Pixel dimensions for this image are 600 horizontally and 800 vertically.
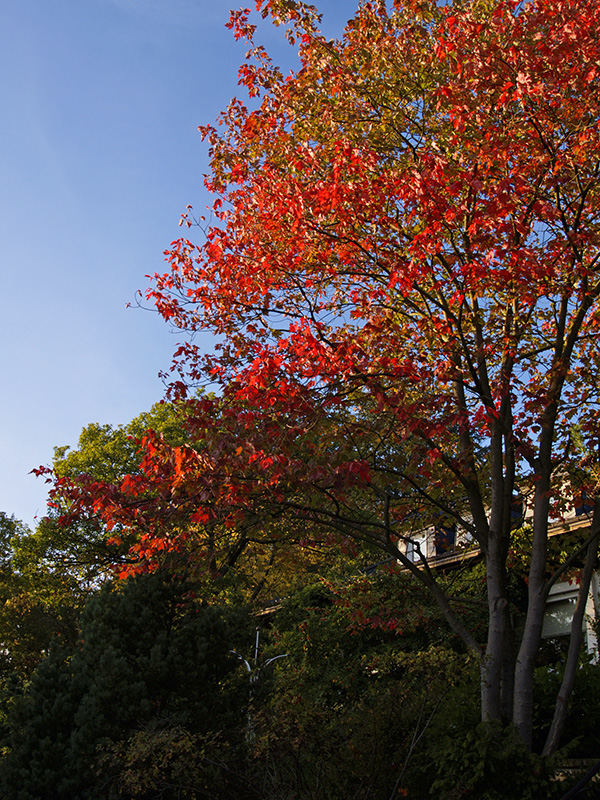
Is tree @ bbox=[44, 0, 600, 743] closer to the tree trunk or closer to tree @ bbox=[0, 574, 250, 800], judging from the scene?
the tree trunk

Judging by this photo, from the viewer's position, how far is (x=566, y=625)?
17.5 meters

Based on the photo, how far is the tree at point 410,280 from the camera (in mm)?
8195

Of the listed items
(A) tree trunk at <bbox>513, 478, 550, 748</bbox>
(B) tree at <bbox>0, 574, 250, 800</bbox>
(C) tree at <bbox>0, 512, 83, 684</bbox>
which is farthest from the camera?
(C) tree at <bbox>0, 512, 83, 684</bbox>

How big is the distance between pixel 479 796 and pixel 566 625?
1116cm

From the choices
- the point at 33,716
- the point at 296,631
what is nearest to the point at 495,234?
the point at 33,716

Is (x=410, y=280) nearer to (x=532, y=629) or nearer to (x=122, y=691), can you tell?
(x=532, y=629)

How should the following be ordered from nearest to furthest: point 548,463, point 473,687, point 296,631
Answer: point 548,463 → point 473,687 → point 296,631

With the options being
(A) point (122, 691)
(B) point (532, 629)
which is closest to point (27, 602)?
(A) point (122, 691)

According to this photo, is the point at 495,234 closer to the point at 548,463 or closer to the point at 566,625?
the point at 548,463

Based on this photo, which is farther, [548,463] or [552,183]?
[548,463]

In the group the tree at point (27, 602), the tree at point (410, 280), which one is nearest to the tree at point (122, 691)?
the tree at point (410, 280)

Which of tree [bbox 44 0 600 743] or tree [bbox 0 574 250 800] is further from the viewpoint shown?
tree [bbox 0 574 250 800]

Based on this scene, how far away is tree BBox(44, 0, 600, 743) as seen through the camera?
8195mm

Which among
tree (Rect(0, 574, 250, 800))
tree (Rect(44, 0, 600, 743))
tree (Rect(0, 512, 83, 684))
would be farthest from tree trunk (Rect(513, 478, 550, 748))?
tree (Rect(0, 512, 83, 684))
